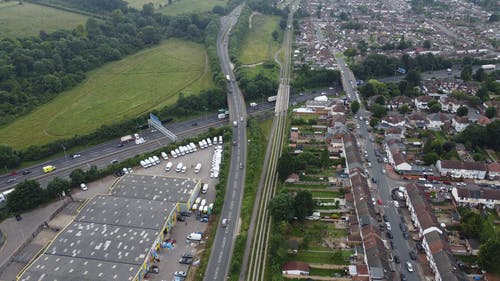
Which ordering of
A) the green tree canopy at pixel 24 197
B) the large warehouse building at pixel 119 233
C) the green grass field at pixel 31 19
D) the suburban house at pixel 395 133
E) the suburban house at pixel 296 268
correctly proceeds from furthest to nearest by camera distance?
the green grass field at pixel 31 19 < the suburban house at pixel 395 133 < the green tree canopy at pixel 24 197 < the suburban house at pixel 296 268 < the large warehouse building at pixel 119 233

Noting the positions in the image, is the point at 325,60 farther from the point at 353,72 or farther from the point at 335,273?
the point at 335,273

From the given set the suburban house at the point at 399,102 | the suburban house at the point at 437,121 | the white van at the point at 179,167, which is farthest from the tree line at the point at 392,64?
the white van at the point at 179,167

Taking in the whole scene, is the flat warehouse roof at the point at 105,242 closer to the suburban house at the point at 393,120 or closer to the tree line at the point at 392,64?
the suburban house at the point at 393,120

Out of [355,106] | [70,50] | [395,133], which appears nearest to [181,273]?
[395,133]

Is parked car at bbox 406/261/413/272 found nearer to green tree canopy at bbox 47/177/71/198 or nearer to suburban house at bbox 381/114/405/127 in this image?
suburban house at bbox 381/114/405/127

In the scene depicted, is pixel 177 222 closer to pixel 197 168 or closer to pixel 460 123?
pixel 197 168

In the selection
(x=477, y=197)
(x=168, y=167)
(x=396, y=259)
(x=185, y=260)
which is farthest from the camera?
(x=168, y=167)

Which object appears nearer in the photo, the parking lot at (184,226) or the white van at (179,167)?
the parking lot at (184,226)
